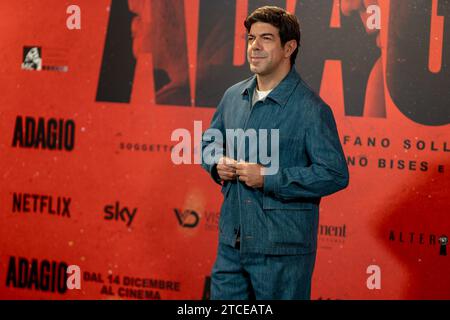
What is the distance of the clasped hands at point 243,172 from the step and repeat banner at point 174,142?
1099 millimetres

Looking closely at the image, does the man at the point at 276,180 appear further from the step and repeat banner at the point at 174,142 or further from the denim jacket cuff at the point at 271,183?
the step and repeat banner at the point at 174,142

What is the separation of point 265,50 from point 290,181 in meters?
0.53

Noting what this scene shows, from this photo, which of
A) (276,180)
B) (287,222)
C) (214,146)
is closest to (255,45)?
(214,146)

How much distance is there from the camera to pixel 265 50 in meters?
2.67

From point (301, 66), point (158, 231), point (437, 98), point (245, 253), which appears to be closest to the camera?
point (245, 253)

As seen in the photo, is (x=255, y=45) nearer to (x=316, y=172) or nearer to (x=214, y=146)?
(x=214, y=146)

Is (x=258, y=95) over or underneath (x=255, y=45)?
underneath

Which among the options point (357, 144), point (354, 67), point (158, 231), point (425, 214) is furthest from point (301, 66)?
point (158, 231)

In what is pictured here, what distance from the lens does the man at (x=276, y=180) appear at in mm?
2570

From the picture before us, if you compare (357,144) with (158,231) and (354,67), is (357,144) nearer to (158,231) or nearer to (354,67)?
(354,67)

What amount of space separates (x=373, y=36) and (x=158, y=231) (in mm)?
1603

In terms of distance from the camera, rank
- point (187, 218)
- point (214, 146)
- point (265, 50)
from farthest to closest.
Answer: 1. point (187, 218)
2. point (214, 146)
3. point (265, 50)

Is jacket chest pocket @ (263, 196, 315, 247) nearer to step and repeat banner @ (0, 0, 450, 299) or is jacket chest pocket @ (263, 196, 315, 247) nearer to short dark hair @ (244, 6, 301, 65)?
short dark hair @ (244, 6, 301, 65)

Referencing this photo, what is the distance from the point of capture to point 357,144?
3.54 m
